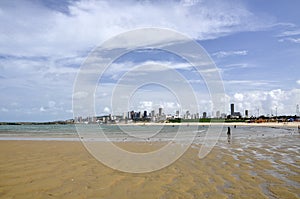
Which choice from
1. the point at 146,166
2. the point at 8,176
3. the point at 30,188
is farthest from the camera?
the point at 146,166

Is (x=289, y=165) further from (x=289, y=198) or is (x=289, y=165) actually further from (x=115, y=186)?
(x=115, y=186)

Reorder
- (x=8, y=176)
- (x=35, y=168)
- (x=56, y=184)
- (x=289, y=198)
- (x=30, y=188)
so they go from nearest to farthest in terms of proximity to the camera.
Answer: (x=289, y=198) → (x=30, y=188) → (x=56, y=184) → (x=8, y=176) → (x=35, y=168)

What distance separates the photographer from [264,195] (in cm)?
709

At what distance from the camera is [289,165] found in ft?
38.3

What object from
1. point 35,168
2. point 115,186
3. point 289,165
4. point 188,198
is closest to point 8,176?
point 35,168

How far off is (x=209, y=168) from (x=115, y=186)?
4.41 meters

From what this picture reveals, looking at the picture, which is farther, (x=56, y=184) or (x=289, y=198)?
(x=56, y=184)

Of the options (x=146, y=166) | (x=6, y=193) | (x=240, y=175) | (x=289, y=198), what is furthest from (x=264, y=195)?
(x=6, y=193)

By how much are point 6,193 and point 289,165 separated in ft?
33.0

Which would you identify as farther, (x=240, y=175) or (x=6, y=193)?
(x=240, y=175)

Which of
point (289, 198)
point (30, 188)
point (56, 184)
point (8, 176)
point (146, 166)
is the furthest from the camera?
point (146, 166)

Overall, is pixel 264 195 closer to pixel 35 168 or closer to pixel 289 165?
pixel 289 165

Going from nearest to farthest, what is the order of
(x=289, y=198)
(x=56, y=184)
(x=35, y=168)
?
(x=289, y=198)
(x=56, y=184)
(x=35, y=168)

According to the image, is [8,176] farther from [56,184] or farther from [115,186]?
[115,186]
